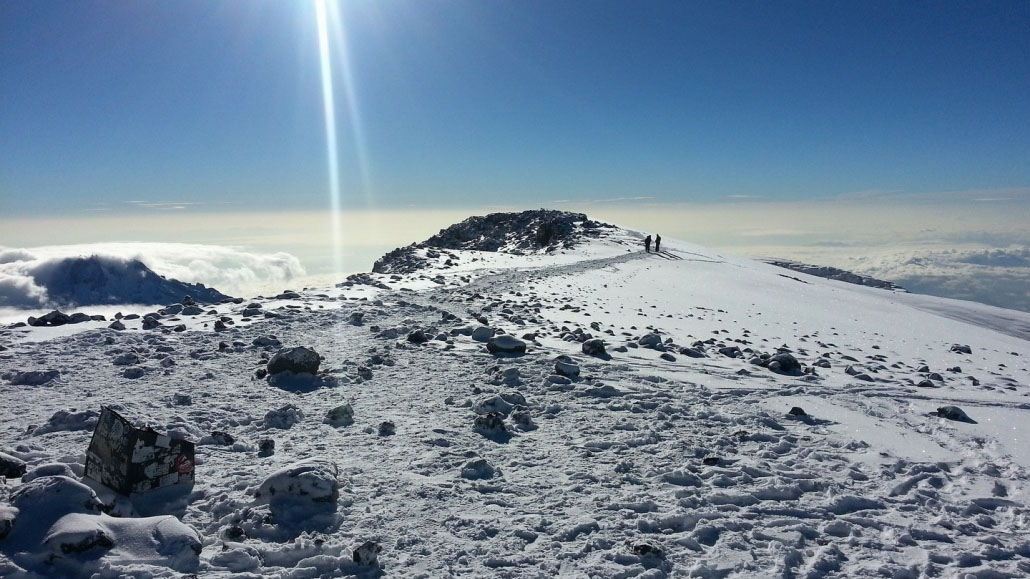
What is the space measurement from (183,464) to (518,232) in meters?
51.8

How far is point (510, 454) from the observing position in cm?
612

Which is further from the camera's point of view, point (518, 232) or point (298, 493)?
point (518, 232)

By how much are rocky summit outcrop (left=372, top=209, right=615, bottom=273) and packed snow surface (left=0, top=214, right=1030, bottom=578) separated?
31215 millimetres

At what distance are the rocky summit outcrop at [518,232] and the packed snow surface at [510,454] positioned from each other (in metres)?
31.2

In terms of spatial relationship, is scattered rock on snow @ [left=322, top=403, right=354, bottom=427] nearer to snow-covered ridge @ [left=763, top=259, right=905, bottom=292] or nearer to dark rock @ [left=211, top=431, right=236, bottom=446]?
dark rock @ [left=211, top=431, right=236, bottom=446]

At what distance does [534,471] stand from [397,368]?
441 cm

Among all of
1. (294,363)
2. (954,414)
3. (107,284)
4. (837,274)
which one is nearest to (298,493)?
(294,363)

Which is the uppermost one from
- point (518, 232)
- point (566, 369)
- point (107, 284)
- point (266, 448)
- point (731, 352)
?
point (518, 232)

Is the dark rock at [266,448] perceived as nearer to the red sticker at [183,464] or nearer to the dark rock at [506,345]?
the red sticker at [183,464]

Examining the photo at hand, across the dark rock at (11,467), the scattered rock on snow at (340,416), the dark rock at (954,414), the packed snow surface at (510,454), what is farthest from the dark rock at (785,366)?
the dark rock at (11,467)

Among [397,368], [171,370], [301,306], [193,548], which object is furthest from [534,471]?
[301,306]

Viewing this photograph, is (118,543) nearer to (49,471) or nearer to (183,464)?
(183,464)

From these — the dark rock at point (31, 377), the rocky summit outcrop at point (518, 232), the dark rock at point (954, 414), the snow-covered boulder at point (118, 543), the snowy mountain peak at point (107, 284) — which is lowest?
the snowy mountain peak at point (107, 284)

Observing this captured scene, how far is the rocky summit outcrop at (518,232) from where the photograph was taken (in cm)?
4674
